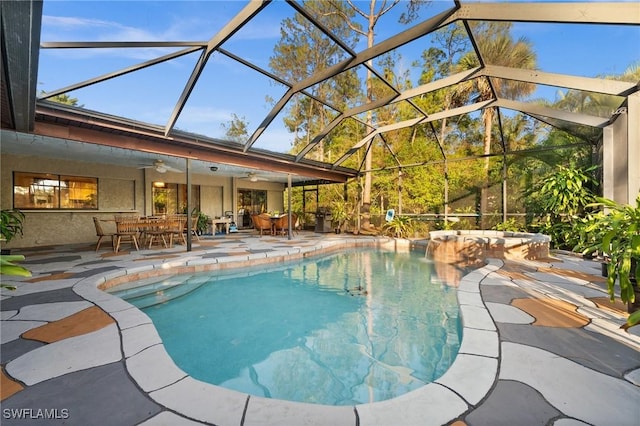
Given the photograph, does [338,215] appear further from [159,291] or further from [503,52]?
[159,291]

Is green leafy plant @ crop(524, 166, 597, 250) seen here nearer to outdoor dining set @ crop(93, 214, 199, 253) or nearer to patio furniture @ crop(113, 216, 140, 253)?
outdoor dining set @ crop(93, 214, 199, 253)

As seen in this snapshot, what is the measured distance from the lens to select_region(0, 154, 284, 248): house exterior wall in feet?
22.6

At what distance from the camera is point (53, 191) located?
24.9 feet

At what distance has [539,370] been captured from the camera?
1615 mm

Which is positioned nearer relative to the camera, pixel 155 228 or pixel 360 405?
pixel 360 405

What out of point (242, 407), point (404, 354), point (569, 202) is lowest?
point (404, 354)

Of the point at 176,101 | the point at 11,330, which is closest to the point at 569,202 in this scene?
the point at 176,101

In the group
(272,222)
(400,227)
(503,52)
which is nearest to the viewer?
(503,52)

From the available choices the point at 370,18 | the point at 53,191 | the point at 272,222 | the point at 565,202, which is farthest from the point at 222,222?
the point at 565,202

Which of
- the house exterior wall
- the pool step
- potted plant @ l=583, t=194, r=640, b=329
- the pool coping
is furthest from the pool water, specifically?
the house exterior wall

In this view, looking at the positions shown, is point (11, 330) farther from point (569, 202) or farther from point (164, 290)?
point (569, 202)

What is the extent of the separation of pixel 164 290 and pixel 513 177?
920 cm

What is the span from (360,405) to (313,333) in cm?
152
